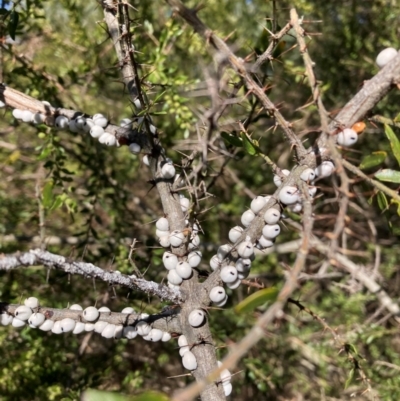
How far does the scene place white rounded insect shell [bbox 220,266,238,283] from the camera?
3.60ft

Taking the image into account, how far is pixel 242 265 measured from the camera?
112 cm

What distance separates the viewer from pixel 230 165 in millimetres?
2990

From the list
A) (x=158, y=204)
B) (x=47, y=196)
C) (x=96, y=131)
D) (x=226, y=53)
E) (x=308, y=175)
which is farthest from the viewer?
(x=158, y=204)

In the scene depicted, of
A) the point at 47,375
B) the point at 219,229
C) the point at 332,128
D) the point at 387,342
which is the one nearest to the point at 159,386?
the point at 47,375

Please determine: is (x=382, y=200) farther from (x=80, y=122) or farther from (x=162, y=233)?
(x=80, y=122)

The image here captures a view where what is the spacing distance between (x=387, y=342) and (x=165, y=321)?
61.4 inches

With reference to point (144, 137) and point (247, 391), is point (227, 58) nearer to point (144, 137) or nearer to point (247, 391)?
point (144, 137)

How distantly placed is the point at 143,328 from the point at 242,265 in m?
0.29

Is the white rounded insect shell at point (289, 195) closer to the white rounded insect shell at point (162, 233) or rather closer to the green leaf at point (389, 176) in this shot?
the green leaf at point (389, 176)

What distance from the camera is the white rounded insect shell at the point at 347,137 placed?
3.36 feet

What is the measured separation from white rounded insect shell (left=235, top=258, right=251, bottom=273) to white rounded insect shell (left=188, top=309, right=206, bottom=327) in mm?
141

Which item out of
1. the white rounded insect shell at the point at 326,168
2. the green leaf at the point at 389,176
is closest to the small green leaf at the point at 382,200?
the green leaf at the point at 389,176

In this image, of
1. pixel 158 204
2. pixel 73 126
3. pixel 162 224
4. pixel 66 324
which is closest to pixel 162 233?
pixel 162 224

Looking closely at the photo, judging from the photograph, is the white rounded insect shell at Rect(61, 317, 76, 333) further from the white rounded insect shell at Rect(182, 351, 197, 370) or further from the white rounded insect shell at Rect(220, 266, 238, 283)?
the white rounded insect shell at Rect(220, 266, 238, 283)
